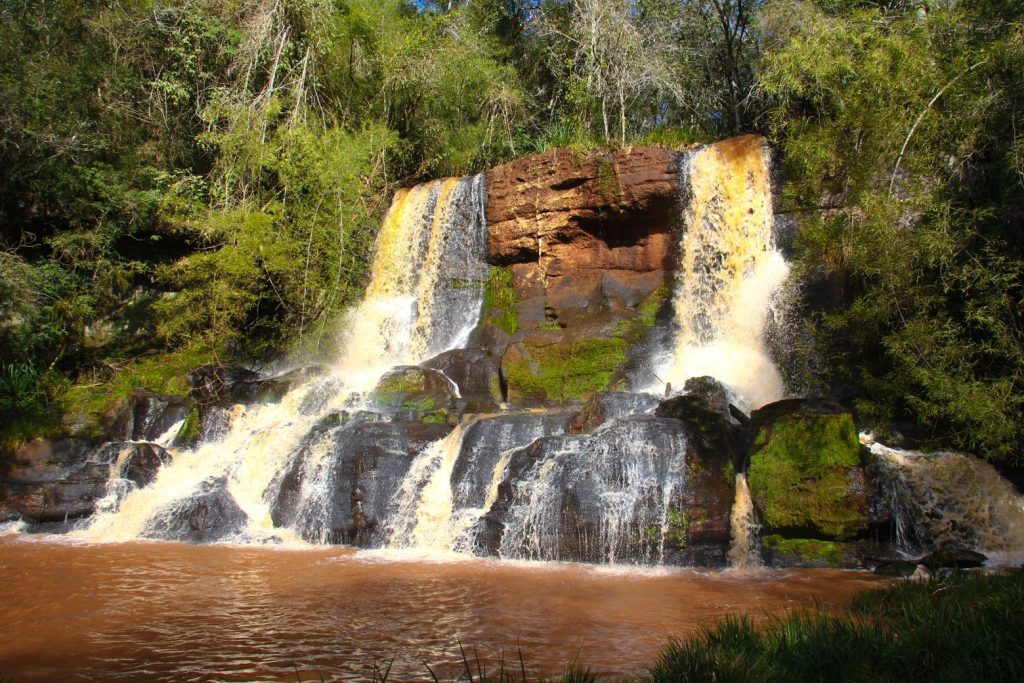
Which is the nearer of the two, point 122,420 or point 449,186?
point 122,420

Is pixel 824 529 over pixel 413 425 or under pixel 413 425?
under

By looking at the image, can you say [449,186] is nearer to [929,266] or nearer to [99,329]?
[99,329]

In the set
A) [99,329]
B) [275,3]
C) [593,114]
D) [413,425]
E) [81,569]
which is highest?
[275,3]

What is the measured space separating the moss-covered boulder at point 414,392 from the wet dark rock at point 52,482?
422 centimetres

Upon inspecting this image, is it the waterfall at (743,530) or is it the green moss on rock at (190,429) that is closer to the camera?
the waterfall at (743,530)

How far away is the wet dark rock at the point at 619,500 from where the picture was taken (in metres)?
8.25

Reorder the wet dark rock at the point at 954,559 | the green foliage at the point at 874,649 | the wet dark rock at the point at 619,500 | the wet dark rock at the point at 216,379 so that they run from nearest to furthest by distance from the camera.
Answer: the green foliage at the point at 874,649 → the wet dark rock at the point at 954,559 → the wet dark rock at the point at 619,500 → the wet dark rock at the point at 216,379

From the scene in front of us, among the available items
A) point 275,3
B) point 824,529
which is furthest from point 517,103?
point 824,529

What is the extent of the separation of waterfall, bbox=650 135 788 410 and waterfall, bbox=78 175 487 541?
435 cm

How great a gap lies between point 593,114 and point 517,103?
177cm

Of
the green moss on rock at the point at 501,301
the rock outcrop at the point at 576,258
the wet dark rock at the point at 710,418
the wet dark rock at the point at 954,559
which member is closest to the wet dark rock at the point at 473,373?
the rock outcrop at the point at 576,258

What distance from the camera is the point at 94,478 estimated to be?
35.5ft

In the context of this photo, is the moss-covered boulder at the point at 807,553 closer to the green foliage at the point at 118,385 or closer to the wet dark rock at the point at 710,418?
the wet dark rock at the point at 710,418

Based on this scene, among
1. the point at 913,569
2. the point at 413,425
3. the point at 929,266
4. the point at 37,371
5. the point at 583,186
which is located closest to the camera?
the point at 913,569
